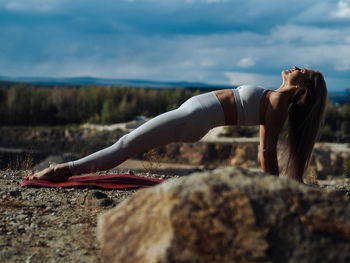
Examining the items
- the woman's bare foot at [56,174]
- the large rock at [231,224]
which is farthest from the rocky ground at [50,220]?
the large rock at [231,224]

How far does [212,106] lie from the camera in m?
4.13

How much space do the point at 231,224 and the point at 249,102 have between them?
2177 mm

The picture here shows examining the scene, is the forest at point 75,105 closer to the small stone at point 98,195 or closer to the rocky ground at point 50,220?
the rocky ground at point 50,220

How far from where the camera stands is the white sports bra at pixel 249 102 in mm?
4121

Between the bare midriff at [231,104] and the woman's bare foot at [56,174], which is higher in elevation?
the bare midriff at [231,104]

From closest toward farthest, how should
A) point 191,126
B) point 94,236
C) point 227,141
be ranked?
point 94,236 → point 191,126 → point 227,141

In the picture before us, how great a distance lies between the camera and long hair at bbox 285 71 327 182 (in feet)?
14.0

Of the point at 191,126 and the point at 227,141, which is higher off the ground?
the point at 191,126

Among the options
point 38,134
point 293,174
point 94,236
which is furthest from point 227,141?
point 94,236

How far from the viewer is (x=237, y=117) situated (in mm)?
4203

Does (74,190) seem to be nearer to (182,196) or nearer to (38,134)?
(182,196)

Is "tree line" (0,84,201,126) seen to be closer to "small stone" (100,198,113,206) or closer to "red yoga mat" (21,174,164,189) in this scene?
"red yoga mat" (21,174,164,189)

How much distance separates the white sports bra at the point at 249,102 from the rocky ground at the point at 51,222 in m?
1.31

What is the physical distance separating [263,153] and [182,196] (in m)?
2.15
